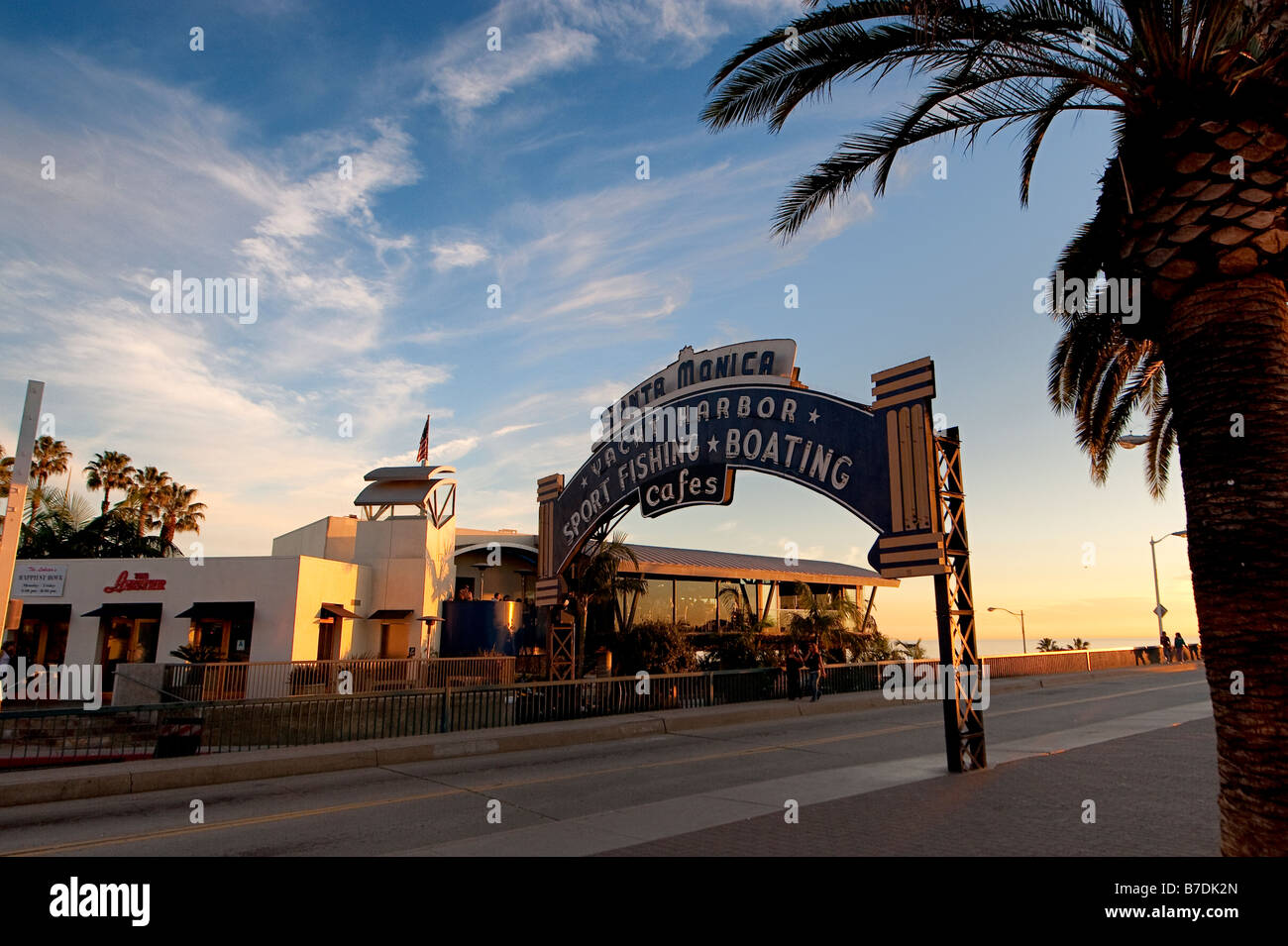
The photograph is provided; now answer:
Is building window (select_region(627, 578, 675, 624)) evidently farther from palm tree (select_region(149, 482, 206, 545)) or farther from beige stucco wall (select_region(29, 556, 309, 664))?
palm tree (select_region(149, 482, 206, 545))

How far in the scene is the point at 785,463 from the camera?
1631 centimetres

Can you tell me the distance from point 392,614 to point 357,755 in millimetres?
21638

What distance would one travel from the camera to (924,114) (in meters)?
8.68

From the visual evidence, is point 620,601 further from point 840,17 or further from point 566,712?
point 840,17

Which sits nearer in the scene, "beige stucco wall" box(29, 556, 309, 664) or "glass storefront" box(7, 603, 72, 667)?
"beige stucco wall" box(29, 556, 309, 664)

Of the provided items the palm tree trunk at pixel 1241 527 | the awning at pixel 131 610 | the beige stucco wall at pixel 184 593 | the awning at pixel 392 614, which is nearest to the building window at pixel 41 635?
the beige stucco wall at pixel 184 593

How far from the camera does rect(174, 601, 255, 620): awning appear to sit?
3008 centimetres

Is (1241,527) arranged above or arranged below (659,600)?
below

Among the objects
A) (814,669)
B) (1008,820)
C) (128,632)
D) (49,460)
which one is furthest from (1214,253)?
(49,460)

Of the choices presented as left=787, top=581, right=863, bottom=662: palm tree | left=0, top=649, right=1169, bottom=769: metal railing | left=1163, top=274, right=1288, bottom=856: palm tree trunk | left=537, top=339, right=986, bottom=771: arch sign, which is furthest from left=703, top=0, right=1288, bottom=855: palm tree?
left=787, top=581, right=863, bottom=662: palm tree

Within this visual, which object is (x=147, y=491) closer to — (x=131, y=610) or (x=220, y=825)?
(x=131, y=610)

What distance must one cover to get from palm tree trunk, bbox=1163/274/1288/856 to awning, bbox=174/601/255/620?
31308 millimetres

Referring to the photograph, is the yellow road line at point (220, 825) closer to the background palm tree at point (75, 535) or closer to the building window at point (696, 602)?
the building window at point (696, 602)
